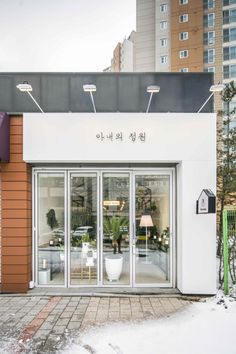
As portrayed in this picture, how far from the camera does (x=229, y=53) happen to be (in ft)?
116

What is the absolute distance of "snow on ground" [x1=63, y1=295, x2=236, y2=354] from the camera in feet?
12.5

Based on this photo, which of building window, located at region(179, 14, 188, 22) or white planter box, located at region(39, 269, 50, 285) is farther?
building window, located at region(179, 14, 188, 22)

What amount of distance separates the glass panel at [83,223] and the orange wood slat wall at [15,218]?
37.6 inches

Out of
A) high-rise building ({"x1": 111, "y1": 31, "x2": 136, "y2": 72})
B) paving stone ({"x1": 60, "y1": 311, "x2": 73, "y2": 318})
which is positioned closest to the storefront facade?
paving stone ({"x1": 60, "y1": 311, "x2": 73, "y2": 318})

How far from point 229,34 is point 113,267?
122 ft

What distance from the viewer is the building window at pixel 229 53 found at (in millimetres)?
35188

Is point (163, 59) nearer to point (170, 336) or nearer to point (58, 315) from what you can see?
point (58, 315)

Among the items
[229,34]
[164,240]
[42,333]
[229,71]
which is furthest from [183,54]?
[42,333]

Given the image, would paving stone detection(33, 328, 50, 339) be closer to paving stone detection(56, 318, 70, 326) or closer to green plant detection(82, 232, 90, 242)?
paving stone detection(56, 318, 70, 326)

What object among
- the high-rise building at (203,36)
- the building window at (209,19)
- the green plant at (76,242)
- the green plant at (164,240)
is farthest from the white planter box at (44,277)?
the building window at (209,19)

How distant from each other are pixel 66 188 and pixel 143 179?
1675mm

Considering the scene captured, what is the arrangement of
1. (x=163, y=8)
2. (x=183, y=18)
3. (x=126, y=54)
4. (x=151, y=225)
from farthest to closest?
(x=126, y=54) < (x=163, y=8) < (x=183, y=18) < (x=151, y=225)

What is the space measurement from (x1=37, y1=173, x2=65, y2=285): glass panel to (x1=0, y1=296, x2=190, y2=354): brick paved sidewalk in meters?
0.78

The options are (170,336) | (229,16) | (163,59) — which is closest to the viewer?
(170,336)
